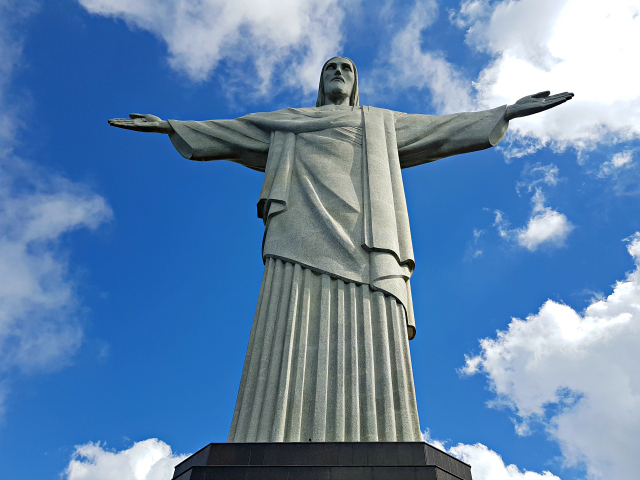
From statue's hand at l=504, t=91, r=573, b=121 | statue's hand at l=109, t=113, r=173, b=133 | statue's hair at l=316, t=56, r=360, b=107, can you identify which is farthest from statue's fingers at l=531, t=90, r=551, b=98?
statue's hand at l=109, t=113, r=173, b=133

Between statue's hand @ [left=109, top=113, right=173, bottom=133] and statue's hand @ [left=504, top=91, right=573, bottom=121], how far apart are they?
229 inches

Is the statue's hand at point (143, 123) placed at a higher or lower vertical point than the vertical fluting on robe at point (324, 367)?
higher

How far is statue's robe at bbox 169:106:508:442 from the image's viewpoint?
6.35 metres

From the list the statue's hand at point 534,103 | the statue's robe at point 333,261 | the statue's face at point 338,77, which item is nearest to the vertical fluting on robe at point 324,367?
the statue's robe at point 333,261

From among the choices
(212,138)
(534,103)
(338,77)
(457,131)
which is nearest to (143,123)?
(212,138)

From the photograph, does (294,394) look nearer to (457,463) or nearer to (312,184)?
(457,463)

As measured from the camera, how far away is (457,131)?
10031 millimetres

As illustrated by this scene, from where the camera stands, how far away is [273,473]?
5340 mm

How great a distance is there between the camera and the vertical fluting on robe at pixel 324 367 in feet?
20.3

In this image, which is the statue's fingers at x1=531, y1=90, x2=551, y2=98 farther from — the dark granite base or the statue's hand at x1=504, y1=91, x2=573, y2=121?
the dark granite base

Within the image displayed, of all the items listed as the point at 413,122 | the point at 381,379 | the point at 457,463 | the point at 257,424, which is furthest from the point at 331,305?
the point at 413,122

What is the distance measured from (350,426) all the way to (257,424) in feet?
3.24

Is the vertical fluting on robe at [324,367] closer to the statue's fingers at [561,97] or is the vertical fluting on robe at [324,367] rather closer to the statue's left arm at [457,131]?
the statue's left arm at [457,131]

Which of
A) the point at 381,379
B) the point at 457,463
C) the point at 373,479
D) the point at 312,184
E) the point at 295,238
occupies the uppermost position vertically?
the point at 312,184
